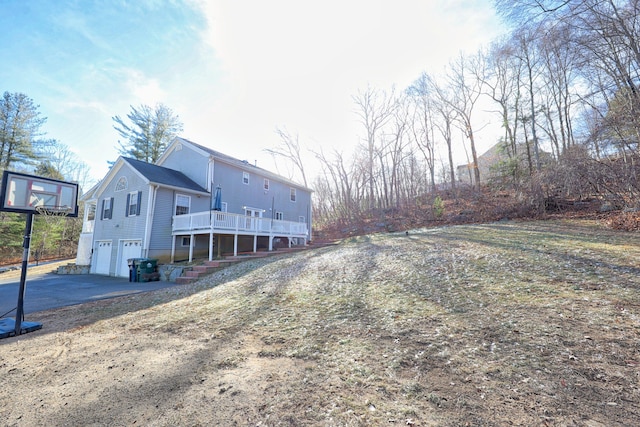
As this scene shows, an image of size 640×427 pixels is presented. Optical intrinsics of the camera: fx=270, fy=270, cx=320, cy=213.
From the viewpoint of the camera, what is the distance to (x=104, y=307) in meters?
6.80

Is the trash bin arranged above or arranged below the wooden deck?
below

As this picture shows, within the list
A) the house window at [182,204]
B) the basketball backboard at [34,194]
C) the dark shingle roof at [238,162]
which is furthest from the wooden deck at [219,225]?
the basketball backboard at [34,194]

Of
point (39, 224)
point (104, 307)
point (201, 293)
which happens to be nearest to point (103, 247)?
point (104, 307)

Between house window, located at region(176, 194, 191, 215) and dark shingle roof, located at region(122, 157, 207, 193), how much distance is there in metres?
0.63

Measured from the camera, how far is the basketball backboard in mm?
4762

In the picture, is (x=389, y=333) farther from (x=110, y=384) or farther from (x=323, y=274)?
(x=323, y=274)

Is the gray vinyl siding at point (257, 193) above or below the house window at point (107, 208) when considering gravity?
above

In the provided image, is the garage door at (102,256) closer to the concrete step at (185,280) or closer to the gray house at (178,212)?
the gray house at (178,212)

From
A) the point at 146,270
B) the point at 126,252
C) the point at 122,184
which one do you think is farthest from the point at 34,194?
the point at 122,184

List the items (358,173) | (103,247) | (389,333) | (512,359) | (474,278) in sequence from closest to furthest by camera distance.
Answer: (512,359) → (389,333) → (474,278) → (103,247) → (358,173)

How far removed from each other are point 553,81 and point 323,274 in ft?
70.1

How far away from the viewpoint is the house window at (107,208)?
15820mm

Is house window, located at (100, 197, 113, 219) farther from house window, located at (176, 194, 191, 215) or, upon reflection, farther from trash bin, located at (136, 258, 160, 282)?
trash bin, located at (136, 258, 160, 282)

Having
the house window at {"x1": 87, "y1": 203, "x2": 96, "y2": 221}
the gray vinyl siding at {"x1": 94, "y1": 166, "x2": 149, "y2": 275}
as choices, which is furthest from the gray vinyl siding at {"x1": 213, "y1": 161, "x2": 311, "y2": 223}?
the house window at {"x1": 87, "y1": 203, "x2": 96, "y2": 221}
